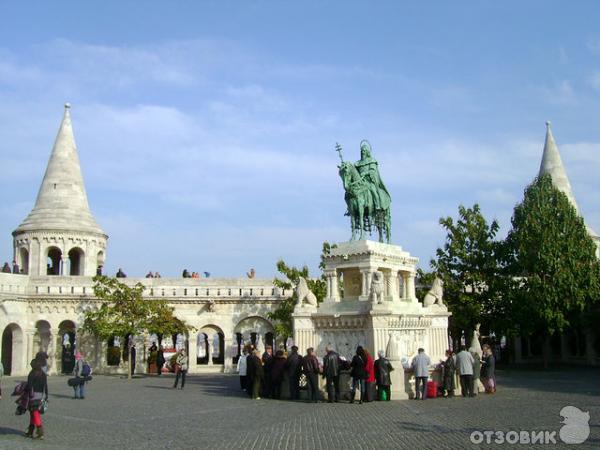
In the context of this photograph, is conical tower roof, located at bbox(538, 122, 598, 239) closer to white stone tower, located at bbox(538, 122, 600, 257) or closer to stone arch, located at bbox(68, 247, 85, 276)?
white stone tower, located at bbox(538, 122, 600, 257)

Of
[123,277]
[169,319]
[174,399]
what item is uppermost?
[123,277]

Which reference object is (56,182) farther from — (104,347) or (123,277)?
(104,347)

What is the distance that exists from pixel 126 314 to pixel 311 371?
17224 mm

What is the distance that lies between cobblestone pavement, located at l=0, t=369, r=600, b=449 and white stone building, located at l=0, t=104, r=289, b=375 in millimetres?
16958

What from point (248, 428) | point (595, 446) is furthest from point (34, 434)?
point (595, 446)

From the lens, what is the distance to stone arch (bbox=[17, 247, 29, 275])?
3694 centimetres

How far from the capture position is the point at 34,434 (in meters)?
11.6

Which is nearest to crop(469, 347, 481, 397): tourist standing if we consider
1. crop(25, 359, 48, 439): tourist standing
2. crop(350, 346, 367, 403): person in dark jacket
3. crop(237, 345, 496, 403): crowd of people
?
crop(237, 345, 496, 403): crowd of people

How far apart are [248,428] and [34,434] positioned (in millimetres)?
3600

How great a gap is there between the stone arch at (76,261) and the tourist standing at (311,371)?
23.8 meters

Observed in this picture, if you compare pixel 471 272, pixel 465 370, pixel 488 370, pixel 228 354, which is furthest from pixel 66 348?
pixel 465 370

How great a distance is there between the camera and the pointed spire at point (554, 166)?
41.3 m

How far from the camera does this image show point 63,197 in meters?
37.2

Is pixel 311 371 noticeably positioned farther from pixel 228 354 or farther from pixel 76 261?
pixel 76 261
